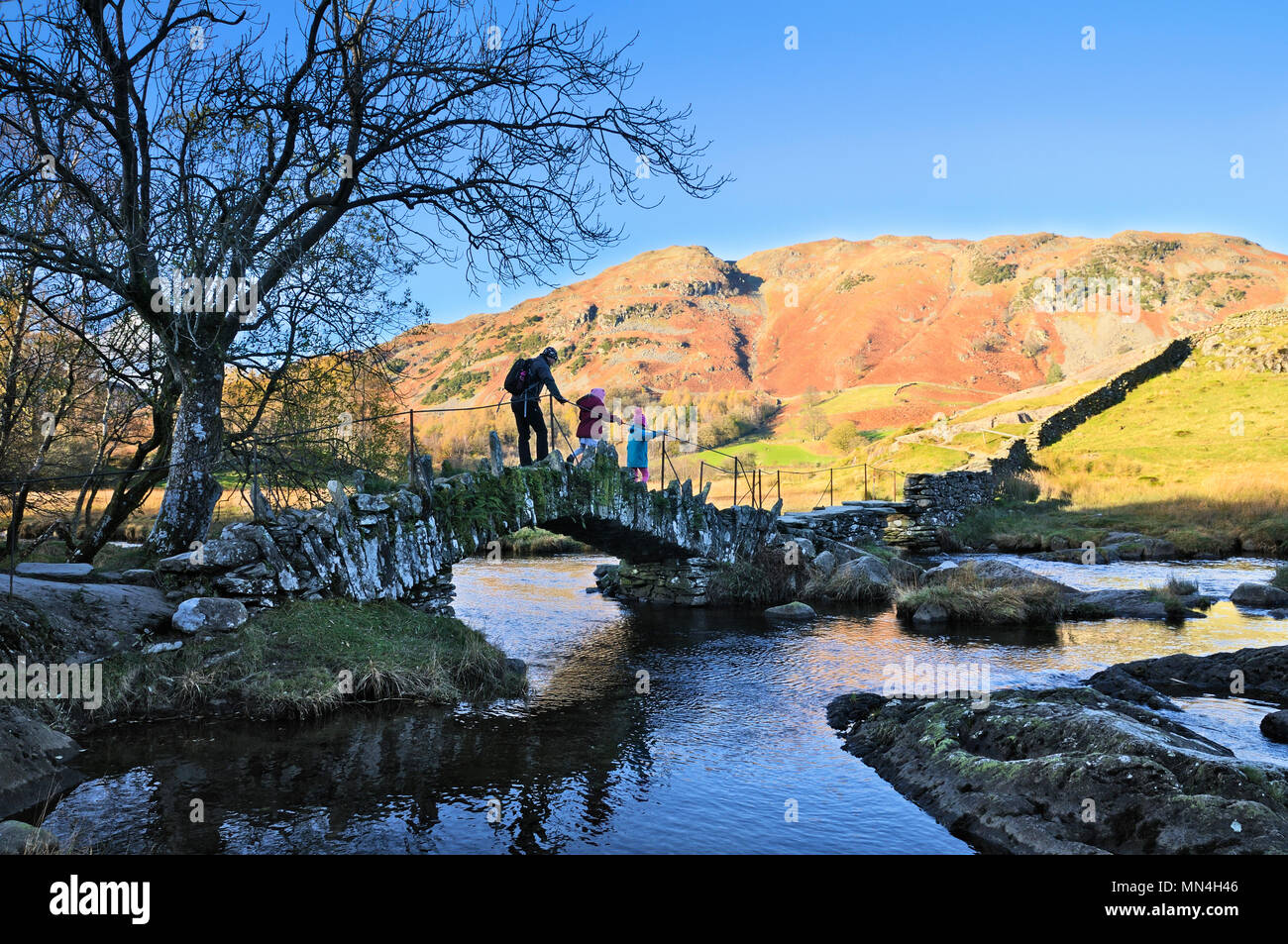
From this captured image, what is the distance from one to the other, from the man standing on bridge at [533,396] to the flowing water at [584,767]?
4.10 metres

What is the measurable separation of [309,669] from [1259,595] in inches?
746

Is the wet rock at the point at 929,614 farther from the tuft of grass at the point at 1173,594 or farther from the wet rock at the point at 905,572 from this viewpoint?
the tuft of grass at the point at 1173,594

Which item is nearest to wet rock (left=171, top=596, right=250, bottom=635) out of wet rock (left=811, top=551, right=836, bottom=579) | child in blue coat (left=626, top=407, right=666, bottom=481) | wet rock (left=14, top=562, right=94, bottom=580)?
wet rock (left=14, top=562, right=94, bottom=580)

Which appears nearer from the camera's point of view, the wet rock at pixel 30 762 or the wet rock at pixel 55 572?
the wet rock at pixel 30 762

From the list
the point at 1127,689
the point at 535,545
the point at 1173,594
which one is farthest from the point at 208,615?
the point at 535,545

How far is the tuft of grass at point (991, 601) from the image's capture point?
17828 mm

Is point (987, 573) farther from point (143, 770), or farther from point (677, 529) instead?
point (143, 770)

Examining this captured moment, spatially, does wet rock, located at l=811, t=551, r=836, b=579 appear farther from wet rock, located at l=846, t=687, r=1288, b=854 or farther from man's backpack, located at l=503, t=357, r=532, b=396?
wet rock, located at l=846, t=687, r=1288, b=854

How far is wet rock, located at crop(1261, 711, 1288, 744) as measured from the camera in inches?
381

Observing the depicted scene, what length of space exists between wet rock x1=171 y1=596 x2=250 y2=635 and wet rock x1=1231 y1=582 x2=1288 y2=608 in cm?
1948
